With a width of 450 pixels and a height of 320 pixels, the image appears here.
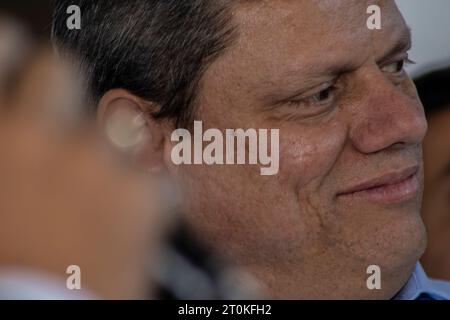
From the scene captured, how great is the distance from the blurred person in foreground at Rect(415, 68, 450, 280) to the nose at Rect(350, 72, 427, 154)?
7.8 inches

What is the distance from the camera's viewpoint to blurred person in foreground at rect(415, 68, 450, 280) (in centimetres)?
185

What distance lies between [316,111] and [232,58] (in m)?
0.16

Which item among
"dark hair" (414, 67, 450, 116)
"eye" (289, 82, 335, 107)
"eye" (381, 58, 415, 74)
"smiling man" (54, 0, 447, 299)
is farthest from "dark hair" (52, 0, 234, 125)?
"dark hair" (414, 67, 450, 116)

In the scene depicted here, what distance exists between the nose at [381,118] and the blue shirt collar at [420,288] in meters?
0.26

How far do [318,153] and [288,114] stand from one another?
3.2 inches

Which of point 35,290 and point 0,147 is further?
point 0,147

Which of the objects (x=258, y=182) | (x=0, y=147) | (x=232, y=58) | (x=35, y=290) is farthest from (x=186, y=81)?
(x=35, y=290)

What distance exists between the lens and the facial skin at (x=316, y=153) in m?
1.63

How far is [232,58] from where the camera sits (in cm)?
165

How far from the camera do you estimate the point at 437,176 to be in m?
1.90

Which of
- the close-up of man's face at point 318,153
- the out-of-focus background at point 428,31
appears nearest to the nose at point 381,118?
the close-up of man's face at point 318,153

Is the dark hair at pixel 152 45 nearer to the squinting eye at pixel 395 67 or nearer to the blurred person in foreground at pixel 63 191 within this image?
the blurred person in foreground at pixel 63 191

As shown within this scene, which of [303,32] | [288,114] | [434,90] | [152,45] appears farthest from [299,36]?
[434,90]
